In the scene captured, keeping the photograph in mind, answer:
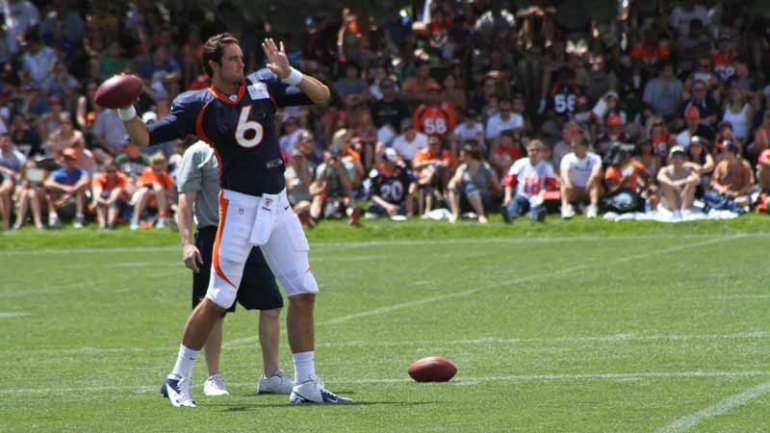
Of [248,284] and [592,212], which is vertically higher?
[248,284]

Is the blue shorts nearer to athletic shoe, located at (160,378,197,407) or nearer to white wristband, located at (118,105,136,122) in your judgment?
athletic shoe, located at (160,378,197,407)

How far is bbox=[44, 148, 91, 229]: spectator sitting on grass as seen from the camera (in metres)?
25.0

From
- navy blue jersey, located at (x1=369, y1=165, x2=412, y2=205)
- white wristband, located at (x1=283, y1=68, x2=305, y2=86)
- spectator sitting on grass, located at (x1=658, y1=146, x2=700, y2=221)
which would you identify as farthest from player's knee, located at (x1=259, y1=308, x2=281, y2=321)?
navy blue jersey, located at (x1=369, y1=165, x2=412, y2=205)

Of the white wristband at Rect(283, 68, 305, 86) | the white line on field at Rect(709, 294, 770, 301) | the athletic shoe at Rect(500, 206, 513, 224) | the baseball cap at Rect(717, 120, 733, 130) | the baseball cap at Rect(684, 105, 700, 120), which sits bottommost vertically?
the athletic shoe at Rect(500, 206, 513, 224)

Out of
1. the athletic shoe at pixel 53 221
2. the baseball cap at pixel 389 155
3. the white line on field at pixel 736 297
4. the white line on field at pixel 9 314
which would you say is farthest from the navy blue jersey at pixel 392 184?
the white line on field at pixel 736 297

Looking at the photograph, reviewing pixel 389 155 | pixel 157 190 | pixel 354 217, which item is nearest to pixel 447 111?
pixel 389 155

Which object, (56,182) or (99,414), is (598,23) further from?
(99,414)

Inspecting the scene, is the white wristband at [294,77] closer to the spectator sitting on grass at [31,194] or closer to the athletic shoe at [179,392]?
the athletic shoe at [179,392]

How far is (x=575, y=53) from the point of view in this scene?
2648 centimetres

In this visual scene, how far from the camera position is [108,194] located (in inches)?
974

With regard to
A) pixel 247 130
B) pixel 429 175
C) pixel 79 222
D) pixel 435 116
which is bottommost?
pixel 79 222

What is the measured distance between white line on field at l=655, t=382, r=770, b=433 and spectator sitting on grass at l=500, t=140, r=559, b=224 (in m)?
14.6

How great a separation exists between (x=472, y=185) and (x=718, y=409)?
15709mm

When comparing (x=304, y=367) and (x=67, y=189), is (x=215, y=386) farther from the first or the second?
(x=67, y=189)
